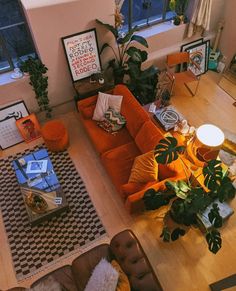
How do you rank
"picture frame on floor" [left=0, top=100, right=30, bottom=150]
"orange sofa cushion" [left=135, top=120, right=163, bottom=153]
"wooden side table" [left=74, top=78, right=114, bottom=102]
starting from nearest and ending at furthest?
"orange sofa cushion" [left=135, top=120, right=163, bottom=153] < "picture frame on floor" [left=0, top=100, right=30, bottom=150] < "wooden side table" [left=74, top=78, right=114, bottom=102]

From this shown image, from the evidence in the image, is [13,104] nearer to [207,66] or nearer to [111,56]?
[111,56]

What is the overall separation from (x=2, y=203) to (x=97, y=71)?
2759mm

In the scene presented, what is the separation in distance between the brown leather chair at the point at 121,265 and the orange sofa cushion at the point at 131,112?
175cm

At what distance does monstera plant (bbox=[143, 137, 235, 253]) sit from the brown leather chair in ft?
1.92

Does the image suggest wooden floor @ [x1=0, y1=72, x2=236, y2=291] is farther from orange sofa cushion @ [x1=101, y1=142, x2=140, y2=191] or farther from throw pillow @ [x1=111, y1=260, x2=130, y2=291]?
throw pillow @ [x1=111, y1=260, x2=130, y2=291]

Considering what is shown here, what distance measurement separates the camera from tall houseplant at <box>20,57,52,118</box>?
4.33m

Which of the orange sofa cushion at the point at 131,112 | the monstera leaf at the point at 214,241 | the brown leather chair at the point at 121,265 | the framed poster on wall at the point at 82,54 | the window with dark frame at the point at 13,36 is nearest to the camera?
the brown leather chair at the point at 121,265

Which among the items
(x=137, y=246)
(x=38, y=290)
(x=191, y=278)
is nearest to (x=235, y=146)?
(x=191, y=278)

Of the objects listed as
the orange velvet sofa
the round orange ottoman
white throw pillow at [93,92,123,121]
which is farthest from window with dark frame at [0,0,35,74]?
white throw pillow at [93,92,123,121]

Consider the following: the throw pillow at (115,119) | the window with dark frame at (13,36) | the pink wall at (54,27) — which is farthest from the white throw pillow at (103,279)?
the window with dark frame at (13,36)

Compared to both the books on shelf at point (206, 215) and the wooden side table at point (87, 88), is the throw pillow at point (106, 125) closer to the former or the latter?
the wooden side table at point (87, 88)

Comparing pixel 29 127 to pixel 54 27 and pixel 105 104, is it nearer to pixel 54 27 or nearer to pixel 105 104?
pixel 105 104

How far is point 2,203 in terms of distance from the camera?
4.26 m

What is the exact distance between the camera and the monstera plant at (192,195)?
2.92 m
